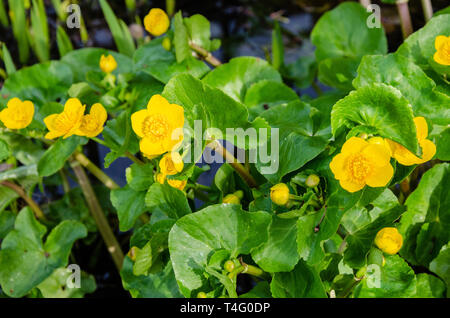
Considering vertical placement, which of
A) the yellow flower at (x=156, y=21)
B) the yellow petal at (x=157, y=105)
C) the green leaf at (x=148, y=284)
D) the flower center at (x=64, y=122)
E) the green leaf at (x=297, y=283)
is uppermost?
the yellow flower at (x=156, y=21)

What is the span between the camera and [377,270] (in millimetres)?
801

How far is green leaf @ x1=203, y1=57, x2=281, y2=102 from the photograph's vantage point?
107 cm

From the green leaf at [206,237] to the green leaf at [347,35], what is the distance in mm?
610

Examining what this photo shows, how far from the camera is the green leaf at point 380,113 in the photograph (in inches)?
27.9

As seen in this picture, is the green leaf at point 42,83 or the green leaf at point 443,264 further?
the green leaf at point 42,83

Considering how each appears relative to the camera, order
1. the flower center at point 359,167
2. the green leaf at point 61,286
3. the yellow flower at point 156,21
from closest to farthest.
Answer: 1. the flower center at point 359,167
2. the yellow flower at point 156,21
3. the green leaf at point 61,286

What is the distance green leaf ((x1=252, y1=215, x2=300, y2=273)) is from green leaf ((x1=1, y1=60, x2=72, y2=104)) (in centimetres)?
66

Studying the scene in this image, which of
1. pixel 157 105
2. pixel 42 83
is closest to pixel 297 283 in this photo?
Result: pixel 157 105

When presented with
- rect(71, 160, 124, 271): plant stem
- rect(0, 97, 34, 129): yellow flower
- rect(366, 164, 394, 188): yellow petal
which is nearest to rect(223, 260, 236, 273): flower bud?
rect(366, 164, 394, 188): yellow petal

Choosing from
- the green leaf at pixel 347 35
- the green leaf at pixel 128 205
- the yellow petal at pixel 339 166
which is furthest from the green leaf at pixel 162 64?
the yellow petal at pixel 339 166

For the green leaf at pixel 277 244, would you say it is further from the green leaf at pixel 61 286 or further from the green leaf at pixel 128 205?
the green leaf at pixel 61 286

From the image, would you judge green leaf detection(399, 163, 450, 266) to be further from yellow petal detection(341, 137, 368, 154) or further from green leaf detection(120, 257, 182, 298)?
green leaf detection(120, 257, 182, 298)

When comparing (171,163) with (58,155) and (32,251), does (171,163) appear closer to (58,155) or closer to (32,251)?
(58,155)
